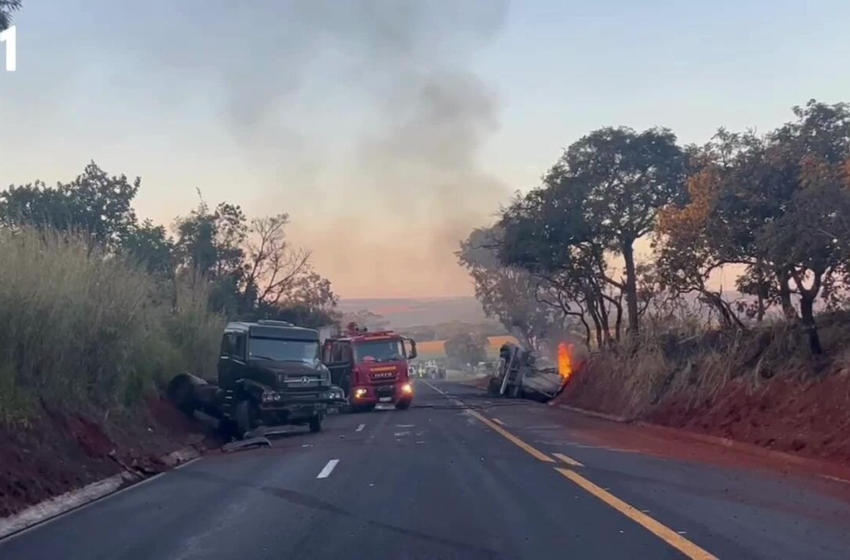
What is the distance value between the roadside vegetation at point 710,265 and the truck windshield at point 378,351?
526cm

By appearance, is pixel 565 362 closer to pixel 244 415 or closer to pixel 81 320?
pixel 244 415

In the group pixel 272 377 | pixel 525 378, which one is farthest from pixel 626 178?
pixel 272 377

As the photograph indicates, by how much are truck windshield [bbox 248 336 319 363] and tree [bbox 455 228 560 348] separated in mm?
37435

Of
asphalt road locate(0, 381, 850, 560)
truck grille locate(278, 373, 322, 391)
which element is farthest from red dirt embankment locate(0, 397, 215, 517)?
truck grille locate(278, 373, 322, 391)

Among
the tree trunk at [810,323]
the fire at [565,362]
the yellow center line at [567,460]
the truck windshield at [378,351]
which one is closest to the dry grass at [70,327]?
the yellow center line at [567,460]

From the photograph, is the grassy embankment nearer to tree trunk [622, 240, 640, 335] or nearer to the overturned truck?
tree trunk [622, 240, 640, 335]

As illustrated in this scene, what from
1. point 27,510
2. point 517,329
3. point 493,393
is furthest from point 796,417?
point 517,329

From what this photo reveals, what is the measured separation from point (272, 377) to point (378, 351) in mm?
11763

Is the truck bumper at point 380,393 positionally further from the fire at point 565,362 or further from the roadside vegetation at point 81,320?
the fire at point 565,362

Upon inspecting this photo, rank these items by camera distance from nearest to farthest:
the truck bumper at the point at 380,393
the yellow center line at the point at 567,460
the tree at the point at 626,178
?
the yellow center line at the point at 567,460 < the tree at the point at 626,178 < the truck bumper at the point at 380,393

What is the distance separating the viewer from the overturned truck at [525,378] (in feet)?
137

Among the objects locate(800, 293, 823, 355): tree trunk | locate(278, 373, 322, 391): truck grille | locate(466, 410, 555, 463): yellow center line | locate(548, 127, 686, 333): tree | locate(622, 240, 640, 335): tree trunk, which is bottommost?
locate(466, 410, 555, 463): yellow center line

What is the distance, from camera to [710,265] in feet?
78.0

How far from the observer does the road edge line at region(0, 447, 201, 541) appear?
38.3 feet
